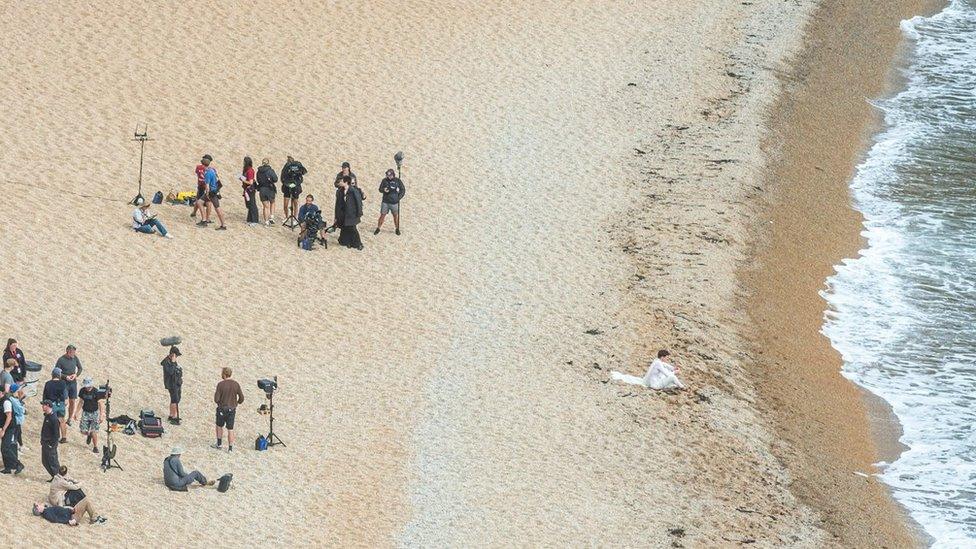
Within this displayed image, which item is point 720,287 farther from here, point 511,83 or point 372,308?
point 511,83

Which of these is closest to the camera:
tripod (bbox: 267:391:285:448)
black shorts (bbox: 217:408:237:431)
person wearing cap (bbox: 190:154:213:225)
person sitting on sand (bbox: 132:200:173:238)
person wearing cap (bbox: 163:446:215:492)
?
person wearing cap (bbox: 163:446:215:492)

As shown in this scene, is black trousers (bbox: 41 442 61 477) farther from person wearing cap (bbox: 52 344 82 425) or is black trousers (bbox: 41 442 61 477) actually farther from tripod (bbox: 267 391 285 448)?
tripod (bbox: 267 391 285 448)

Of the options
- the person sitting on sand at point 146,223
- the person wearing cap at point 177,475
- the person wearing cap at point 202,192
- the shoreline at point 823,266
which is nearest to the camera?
the person wearing cap at point 177,475

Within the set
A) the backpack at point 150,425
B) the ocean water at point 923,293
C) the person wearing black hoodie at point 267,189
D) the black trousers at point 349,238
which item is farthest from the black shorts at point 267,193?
the ocean water at point 923,293

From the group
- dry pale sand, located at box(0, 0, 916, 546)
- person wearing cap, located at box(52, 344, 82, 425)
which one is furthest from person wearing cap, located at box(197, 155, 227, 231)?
person wearing cap, located at box(52, 344, 82, 425)

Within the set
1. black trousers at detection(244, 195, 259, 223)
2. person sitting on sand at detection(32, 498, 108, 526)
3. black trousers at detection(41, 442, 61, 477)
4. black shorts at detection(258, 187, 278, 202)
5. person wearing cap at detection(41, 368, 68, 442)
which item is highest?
black shorts at detection(258, 187, 278, 202)

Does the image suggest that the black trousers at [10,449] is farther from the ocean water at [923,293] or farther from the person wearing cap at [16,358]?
the ocean water at [923,293]

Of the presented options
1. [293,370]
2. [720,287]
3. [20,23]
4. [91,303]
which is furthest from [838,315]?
[20,23]

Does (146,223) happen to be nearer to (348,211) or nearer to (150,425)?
(348,211)
